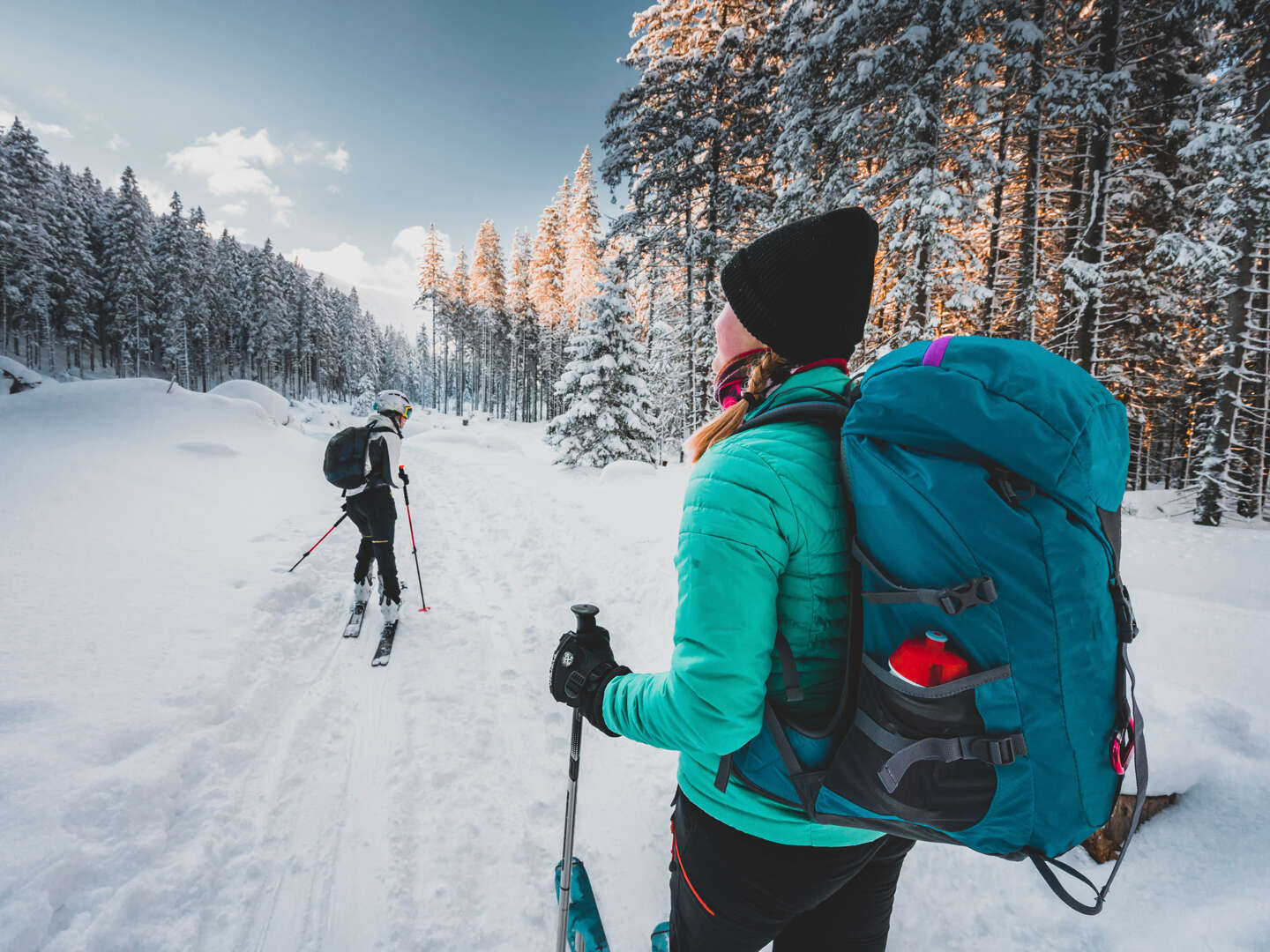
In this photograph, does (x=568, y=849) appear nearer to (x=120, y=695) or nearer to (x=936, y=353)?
(x=936, y=353)

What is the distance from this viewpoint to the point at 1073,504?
969mm

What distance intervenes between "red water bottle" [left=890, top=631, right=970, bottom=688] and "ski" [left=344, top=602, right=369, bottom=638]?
5.82m

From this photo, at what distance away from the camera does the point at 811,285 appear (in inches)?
58.5

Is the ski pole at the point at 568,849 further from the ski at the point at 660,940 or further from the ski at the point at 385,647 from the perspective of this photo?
the ski at the point at 385,647

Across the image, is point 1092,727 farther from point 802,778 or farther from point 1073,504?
point 802,778

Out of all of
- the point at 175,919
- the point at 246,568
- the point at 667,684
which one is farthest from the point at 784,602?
→ the point at 246,568

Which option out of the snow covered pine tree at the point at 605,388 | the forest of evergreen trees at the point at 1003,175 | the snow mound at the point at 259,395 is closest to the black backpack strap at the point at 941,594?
the forest of evergreen trees at the point at 1003,175

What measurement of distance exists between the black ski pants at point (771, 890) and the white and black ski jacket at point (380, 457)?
5.05m

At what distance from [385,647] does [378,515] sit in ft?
4.75

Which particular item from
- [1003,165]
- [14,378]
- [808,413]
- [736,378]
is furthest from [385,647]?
[14,378]

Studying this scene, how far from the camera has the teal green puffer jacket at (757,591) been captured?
1.22 metres

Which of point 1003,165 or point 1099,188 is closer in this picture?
point 1003,165

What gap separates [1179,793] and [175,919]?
19.3ft

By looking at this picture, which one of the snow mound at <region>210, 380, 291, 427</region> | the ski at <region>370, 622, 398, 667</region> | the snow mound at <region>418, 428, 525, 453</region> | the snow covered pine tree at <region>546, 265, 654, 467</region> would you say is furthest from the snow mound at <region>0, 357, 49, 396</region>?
the ski at <region>370, 622, 398, 667</region>
